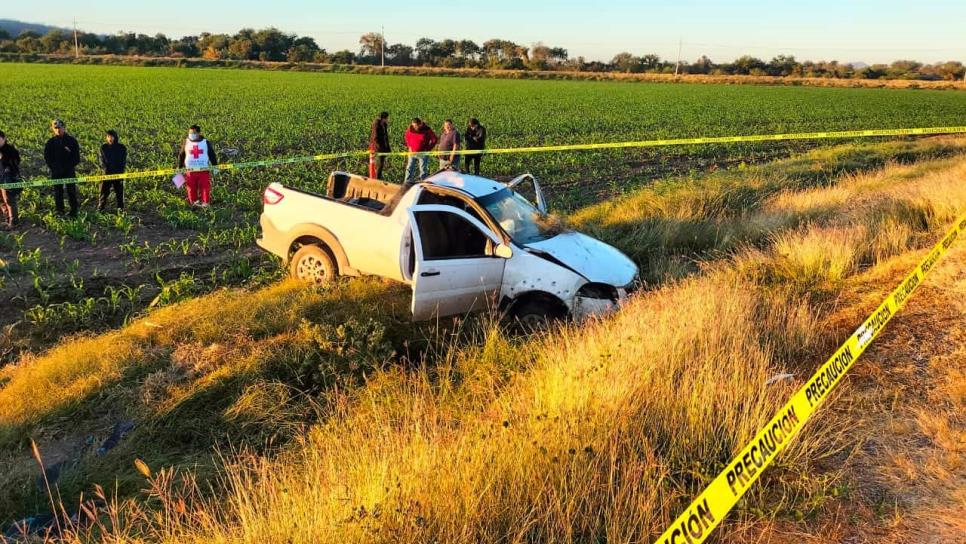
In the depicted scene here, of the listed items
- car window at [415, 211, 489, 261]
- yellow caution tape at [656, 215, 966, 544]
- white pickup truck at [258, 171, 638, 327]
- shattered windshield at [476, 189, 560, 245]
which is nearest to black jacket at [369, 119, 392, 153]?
white pickup truck at [258, 171, 638, 327]

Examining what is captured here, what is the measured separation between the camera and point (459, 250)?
271 inches

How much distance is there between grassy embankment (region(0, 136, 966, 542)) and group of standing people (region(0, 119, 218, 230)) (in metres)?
5.14

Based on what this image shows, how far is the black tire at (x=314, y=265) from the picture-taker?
7721mm

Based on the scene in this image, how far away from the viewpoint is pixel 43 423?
207 inches

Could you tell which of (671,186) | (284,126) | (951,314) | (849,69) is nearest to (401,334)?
(951,314)

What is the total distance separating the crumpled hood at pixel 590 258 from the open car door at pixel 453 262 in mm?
508

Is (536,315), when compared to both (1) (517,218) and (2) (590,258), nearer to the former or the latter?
(2) (590,258)

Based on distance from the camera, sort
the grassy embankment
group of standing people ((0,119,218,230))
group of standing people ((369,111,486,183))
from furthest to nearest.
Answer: group of standing people ((369,111,486,183)), group of standing people ((0,119,218,230)), the grassy embankment

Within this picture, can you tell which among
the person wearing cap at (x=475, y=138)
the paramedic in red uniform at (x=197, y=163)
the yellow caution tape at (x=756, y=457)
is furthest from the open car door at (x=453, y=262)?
the person wearing cap at (x=475, y=138)

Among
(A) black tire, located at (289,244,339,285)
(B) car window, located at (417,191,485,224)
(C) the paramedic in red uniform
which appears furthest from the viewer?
(C) the paramedic in red uniform

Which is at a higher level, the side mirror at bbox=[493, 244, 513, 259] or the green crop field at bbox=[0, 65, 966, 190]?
the green crop field at bbox=[0, 65, 966, 190]

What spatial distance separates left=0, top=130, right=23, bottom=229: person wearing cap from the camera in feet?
33.8

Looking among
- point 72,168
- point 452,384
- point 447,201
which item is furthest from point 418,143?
point 452,384

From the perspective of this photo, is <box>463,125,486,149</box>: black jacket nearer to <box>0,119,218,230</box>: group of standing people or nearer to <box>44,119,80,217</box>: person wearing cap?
<box>0,119,218,230</box>: group of standing people
